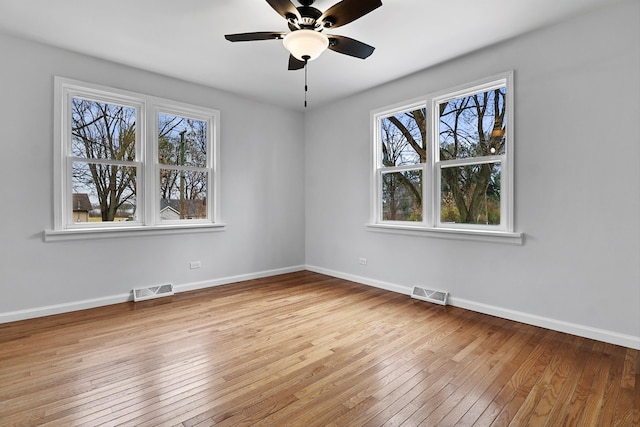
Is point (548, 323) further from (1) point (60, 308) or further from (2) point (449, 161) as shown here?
(1) point (60, 308)

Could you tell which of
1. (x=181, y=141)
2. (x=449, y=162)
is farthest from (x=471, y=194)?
(x=181, y=141)

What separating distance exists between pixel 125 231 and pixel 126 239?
106 millimetres

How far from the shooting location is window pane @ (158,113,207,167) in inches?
161


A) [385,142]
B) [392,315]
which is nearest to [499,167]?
[385,142]

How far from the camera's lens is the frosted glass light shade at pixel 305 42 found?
7.80ft

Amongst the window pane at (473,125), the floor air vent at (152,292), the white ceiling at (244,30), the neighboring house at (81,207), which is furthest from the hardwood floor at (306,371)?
the white ceiling at (244,30)

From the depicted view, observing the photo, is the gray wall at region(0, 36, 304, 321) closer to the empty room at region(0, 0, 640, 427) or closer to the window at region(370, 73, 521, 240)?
the empty room at region(0, 0, 640, 427)

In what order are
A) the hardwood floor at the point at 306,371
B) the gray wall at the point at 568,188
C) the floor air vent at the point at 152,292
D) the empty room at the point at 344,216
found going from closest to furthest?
the hardwood floor at the point at 306,371 → the empty room at the point at 344,216 → the gray wall at the point at 568,188 → the floor air vent at the point at 152,292

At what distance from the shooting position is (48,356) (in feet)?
7.84

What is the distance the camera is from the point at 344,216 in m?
4.89

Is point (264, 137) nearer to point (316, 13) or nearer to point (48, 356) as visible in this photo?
point (316, 13)

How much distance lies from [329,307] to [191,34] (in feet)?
10.3

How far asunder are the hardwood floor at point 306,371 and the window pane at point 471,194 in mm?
1053

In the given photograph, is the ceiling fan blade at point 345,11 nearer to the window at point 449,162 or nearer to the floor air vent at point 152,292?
the window at point 449,162
